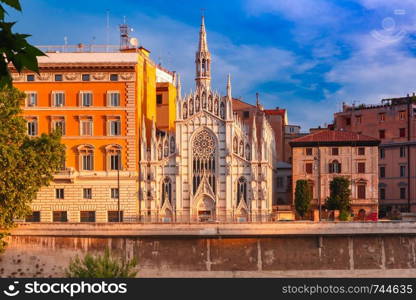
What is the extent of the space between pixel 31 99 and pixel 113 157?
32.0 ft

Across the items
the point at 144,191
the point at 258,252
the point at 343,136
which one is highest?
the point at 343,136

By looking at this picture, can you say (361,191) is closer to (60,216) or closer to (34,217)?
(60,216)

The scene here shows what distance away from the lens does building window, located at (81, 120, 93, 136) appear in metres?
73.2

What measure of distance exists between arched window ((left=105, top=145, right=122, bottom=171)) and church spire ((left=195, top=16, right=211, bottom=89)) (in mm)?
10191

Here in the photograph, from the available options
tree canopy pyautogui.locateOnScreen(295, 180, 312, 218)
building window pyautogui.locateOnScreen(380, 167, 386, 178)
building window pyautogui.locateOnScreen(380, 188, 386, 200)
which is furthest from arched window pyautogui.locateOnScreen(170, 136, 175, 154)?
building window pyautogui.locateOnScreen(380, 167, 386, 178)

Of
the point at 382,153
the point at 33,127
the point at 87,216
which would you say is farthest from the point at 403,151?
the point at 33,127

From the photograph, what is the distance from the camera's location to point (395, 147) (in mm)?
93438

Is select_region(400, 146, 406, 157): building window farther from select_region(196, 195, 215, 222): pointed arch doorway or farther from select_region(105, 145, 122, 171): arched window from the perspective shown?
select_region(105, 145, 122, 171): arched window

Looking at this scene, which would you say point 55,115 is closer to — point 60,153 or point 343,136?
point 60,153

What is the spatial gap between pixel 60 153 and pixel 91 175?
1066 cm

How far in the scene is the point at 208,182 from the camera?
73250 mm

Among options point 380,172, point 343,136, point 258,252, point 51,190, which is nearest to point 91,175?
point 51,190

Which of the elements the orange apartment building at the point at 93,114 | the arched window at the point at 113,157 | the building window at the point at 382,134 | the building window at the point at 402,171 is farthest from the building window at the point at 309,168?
the arched window at the point at 113,157

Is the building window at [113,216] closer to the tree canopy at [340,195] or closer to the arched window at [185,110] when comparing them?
the arched window at [185,110]
